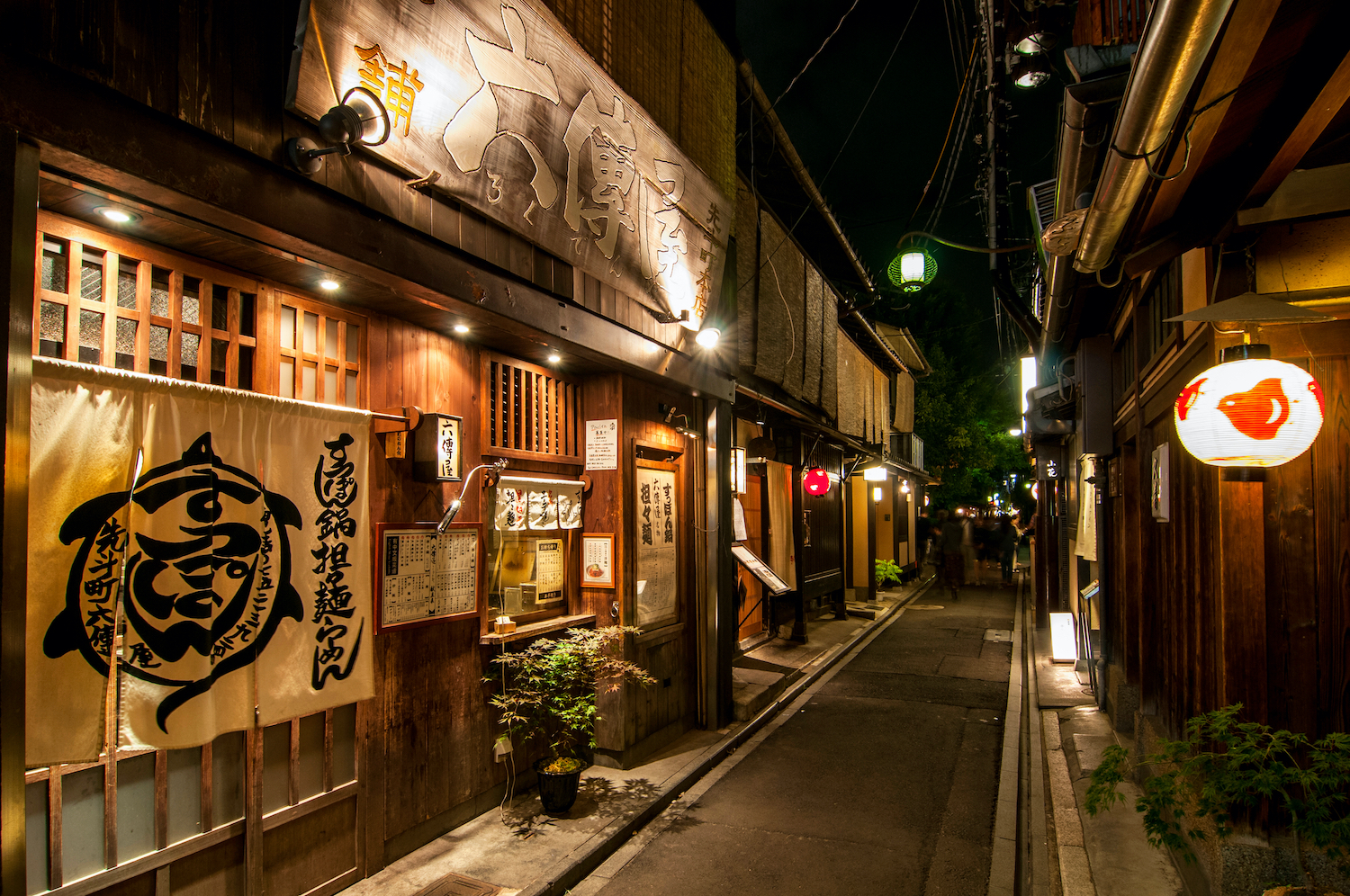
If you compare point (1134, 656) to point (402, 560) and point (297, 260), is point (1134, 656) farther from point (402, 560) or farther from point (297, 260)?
point (297, 260)

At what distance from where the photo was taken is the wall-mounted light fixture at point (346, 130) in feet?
14.2

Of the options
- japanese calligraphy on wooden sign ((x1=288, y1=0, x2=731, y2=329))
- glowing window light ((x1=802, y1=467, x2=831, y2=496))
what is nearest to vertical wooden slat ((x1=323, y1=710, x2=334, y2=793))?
japanese calligraphy on wooden sign ((x1=288, y1=0, x2=731, y2=329))

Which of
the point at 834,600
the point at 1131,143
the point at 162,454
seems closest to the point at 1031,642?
the point at 834,600

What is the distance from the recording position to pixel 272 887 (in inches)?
203

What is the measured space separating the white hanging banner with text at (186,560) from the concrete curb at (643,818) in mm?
2337

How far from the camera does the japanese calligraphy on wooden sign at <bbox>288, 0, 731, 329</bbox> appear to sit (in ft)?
15.0

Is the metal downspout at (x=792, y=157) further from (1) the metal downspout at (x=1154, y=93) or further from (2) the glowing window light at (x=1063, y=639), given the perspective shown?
(2) the glowing window light at (x=1063, y=639)

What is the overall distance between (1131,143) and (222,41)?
541 centimetres

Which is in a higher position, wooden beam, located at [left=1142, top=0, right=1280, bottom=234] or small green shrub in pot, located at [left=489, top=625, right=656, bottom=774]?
wooden beam, located at [left=1142, top=0, right=1280, bottom=234]

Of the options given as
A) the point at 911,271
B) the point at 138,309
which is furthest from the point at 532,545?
the point at 911,271

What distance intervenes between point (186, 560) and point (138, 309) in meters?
1.62

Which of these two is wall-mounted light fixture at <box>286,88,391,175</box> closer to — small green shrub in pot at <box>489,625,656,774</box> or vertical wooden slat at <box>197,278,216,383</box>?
vertical wooden slat at <box>197,278,216,383</box>

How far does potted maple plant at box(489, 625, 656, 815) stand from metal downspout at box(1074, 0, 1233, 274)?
6.19 meters

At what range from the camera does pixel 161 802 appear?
452cm
